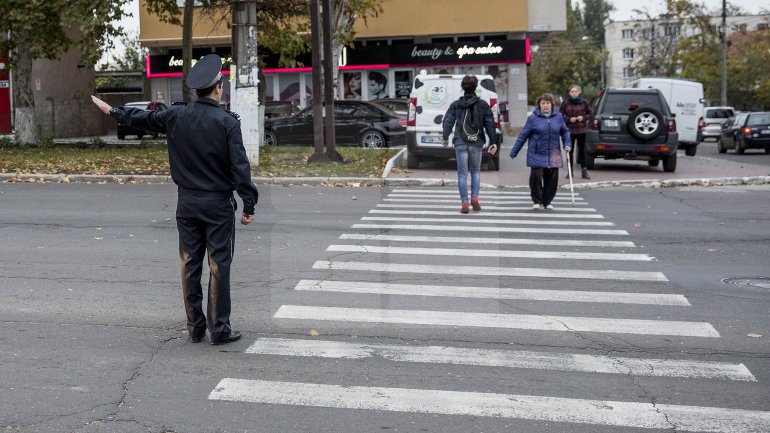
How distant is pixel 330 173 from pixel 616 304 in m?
12.2

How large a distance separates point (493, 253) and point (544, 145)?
442cm

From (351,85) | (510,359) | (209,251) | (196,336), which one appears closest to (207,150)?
(209,251)

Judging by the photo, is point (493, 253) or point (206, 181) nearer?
point (206, 181)

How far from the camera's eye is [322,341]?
6.68m

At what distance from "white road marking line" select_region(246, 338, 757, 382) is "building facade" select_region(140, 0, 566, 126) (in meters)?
37.9

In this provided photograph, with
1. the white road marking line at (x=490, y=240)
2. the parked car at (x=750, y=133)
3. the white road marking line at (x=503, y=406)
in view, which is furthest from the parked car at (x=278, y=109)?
the white road marking line at (x=503, y=406)

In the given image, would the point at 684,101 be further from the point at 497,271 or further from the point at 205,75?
the point at 205,75

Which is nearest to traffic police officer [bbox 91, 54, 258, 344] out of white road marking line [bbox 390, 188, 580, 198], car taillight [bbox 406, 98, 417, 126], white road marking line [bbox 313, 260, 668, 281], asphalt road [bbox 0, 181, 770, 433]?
asphalt road [bbox 0, 181, 770, 433]

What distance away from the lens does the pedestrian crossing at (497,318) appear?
Result: 5320 millimetres

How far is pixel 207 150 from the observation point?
6500 millimetres

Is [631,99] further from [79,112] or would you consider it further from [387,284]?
[79,112]

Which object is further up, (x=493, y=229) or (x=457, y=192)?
(x=457, y=192)

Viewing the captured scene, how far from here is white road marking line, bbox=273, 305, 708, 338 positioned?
7082 mm

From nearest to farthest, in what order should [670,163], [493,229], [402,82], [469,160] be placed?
1. [493,229]
2. [469,160]
3. [670,163]
4. [402,82]
